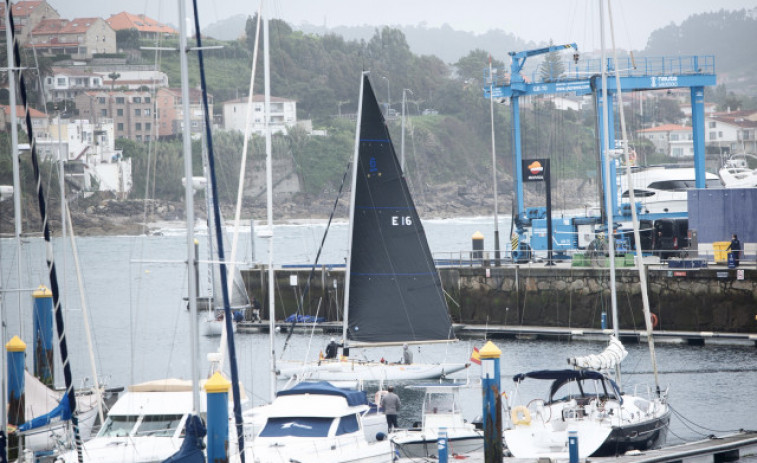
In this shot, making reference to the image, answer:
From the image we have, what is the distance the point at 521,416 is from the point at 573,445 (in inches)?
78.8

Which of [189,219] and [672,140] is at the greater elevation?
[672,140]

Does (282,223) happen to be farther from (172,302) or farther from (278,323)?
(278,323)

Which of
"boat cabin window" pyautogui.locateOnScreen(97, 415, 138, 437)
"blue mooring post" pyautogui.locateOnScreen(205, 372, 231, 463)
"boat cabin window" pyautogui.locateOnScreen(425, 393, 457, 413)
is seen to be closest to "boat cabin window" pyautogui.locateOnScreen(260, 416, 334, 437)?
"boat cabin window" pyautogui.locateOnScreen(97, 415, 138, 437)

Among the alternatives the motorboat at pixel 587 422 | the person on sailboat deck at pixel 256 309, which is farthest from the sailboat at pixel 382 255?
the person on sailboat deck at pixel 256 309

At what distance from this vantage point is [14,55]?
17188 millimetres

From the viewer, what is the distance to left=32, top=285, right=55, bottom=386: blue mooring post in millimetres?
23828

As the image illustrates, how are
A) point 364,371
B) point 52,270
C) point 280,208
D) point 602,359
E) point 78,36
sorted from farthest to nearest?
point 78,36
point 280,208
point 364,371
point 602,359
point 52,270

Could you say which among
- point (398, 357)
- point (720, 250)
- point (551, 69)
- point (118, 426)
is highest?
point (551, 69)

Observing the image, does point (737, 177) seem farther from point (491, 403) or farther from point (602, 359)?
point (491, 403)

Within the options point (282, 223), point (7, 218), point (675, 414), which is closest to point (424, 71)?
point (282, 223)

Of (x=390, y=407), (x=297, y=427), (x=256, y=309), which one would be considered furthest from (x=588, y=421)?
(x=256, y=309)

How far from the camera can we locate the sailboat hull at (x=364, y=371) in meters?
26.6

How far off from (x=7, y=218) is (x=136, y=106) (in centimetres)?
4582

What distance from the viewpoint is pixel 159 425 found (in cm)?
1872
